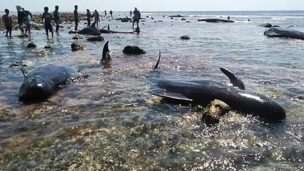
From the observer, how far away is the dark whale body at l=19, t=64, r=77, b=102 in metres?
10.9

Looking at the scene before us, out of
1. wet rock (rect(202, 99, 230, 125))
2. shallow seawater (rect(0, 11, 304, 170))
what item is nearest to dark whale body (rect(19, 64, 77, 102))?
shallow seawater (rect(0, 11, 304, 170))

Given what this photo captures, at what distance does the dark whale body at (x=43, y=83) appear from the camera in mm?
10945

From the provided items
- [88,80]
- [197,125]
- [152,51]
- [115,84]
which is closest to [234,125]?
[197,125]

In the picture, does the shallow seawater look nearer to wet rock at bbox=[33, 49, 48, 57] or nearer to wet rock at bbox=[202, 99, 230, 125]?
wet rock at bbox=[202, 99, 230, 125]

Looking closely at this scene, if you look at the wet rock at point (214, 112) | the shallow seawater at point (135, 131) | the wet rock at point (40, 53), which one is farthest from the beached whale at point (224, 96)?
A: the wet rock at point (40, 53)

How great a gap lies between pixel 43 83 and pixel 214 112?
5287 millimetres

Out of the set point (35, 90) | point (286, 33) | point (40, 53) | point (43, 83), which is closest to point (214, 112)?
point (35, 90)

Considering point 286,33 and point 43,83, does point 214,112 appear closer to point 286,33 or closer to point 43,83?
point 43,83

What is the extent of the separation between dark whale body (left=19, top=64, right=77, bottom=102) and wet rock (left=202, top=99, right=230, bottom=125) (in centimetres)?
481

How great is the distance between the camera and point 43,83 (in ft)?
37.4

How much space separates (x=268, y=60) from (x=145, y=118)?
1222cm

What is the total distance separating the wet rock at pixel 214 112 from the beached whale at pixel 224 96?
48 centimetres

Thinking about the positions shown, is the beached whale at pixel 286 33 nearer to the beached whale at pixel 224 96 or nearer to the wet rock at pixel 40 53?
the wet rock at pixel 40 53

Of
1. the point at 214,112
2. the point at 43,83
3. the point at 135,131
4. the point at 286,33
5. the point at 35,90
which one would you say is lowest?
the point at 135,131
